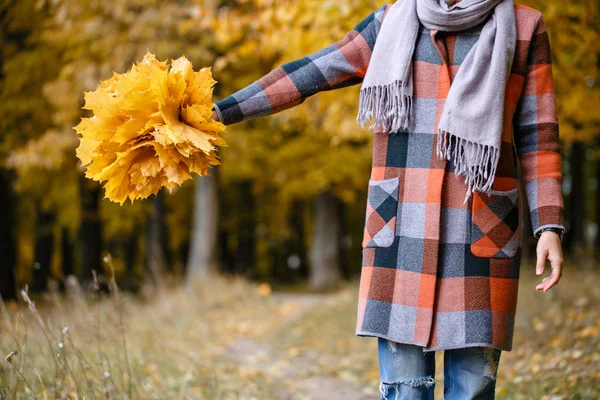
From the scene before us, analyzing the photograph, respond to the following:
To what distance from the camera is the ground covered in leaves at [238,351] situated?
316 centimetres

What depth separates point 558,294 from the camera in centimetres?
644

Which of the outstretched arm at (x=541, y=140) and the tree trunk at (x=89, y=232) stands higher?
the outstretched arm at (x=541, y=140)

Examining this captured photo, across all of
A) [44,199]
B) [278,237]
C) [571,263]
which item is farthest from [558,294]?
[278,237]

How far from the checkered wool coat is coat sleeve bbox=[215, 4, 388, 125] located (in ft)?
0.04

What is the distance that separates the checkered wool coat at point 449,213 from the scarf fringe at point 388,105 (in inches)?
1.8

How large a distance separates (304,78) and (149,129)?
57 cm

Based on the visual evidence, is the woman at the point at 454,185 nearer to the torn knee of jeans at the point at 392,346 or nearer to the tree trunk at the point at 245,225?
the torn knee of jeans at the point at 392,346

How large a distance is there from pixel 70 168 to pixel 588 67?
824 centimetres

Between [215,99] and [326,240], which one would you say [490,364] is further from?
[326,240]

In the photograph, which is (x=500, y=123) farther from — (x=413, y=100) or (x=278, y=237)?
(x=278, y=237)

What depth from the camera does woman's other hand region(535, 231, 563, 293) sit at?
1.95 m

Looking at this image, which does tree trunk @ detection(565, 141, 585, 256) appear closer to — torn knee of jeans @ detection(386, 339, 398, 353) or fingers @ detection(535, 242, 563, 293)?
fingers @ detection(535, 242, 563, 293)

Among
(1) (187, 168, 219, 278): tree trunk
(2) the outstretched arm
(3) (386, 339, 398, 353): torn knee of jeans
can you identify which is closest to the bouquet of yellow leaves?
(3) (386, 339, 398, 353): torn knee of jeans

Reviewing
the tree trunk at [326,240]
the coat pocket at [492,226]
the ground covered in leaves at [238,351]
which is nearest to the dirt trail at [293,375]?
the ground covered in leaves at [238,351]
